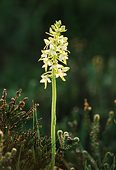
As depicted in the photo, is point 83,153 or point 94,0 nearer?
point 83,153

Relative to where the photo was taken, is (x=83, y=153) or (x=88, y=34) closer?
(x=83, y=153)

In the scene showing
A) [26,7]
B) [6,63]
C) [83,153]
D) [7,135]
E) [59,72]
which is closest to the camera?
[59,72]

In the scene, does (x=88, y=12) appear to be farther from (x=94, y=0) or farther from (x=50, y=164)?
(x=50, y=164)

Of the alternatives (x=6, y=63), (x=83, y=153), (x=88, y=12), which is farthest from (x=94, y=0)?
(x=83, y=153)

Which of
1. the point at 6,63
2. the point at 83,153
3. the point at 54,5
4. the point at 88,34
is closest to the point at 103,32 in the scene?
the point at 88,34

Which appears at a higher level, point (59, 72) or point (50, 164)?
point (59, 72)

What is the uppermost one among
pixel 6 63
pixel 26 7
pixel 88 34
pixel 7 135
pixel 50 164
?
pixel 26 7

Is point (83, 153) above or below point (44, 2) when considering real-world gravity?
below

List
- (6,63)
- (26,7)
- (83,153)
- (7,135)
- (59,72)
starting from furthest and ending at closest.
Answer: (26,7) < (6,63) < (83,153) < (7,135) < (59,72)

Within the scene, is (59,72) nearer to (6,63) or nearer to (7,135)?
(7,135)
